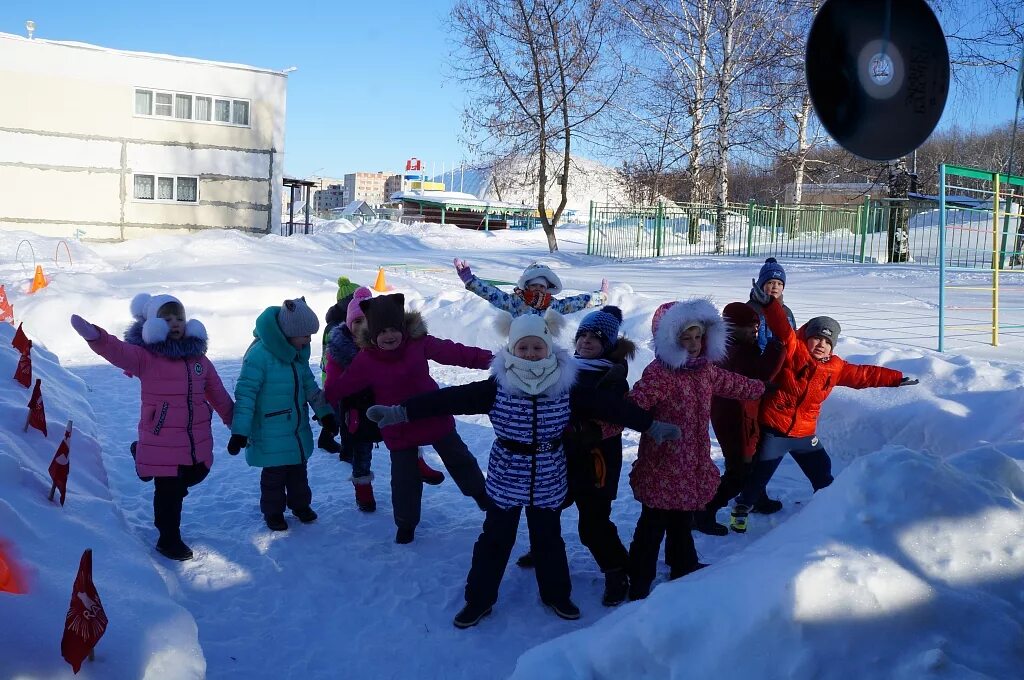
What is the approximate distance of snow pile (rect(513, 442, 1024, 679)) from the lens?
2336 mm

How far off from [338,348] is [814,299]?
9034 millimetres

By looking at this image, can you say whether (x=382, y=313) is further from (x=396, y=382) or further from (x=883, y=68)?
(x=883, y=68)

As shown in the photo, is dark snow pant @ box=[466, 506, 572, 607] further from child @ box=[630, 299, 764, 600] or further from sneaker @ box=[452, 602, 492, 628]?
child @ box=[630, 299, 764, 600]

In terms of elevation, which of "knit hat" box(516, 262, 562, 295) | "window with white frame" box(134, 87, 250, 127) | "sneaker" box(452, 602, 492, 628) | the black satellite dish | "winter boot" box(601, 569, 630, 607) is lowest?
"sneaker" box(452, 602, 492, 628)

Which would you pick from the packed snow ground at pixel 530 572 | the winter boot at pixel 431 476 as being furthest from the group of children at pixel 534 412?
the winter boot at pixel 431 476

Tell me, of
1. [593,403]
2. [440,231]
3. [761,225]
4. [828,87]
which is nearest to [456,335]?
[593,403]

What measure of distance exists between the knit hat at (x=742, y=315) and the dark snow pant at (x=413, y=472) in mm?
1749

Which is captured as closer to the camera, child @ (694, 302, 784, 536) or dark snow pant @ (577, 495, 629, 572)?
dark snow pant @ (577, 495, 629, 572)

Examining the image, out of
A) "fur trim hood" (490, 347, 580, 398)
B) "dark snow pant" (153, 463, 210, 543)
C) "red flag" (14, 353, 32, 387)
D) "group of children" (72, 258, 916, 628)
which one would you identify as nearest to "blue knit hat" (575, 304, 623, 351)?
"group of children" (72, 258, 916, 628)

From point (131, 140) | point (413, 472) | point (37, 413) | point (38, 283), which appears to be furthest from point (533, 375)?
point (131, 140)

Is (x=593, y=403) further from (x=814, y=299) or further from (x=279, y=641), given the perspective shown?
(x=814, y=299)

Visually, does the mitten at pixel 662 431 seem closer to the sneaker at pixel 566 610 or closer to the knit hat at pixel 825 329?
the sneaker at pixel 566 610

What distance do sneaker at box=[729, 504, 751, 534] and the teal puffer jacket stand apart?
2.52 metres

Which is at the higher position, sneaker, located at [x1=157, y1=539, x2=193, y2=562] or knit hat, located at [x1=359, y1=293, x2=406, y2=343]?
knit hat, located at [x1=359, y1=293, x2=406, y2=343]
